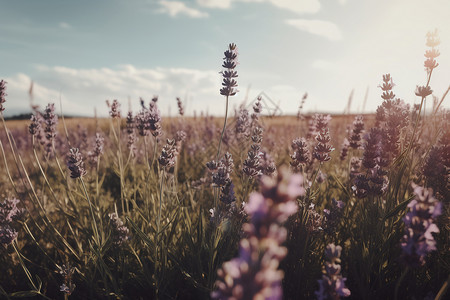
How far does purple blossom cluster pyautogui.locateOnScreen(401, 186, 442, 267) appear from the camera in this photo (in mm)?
1104

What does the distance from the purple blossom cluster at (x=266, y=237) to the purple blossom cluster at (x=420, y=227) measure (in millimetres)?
830

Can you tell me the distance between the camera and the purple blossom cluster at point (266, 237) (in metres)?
A: 0.56

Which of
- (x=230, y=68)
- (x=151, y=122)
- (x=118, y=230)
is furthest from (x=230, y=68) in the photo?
(x=118, y=230)

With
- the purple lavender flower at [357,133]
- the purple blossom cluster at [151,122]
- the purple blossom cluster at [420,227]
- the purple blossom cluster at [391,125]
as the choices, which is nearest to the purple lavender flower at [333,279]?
Answer: the purple blossom cluster at [420,227]

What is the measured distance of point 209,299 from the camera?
189 centimetres

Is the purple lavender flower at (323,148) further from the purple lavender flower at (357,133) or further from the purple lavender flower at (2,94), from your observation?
the purple lavender flower at (2,94)

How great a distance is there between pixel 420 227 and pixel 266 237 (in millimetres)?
924

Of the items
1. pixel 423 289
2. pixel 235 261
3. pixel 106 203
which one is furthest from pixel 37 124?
pixel 423 289

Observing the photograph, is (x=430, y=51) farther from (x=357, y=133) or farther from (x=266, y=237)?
(x=266, y=237)

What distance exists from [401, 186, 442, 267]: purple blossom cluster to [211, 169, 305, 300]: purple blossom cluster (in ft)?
2.72

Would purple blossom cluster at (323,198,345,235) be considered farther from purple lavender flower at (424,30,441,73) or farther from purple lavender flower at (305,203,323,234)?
purple lavender flower at (424,30,441,73)

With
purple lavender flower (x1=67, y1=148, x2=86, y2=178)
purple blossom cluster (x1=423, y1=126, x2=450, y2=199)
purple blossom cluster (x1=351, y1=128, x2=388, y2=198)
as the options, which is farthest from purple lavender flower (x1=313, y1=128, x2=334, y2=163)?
purple lavender flower (x1=67, y1=148, x2=86, y2=178)

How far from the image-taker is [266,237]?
1.85ft

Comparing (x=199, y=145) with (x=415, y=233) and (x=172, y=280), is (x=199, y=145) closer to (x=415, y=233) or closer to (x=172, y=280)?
(x=172, y=280)
